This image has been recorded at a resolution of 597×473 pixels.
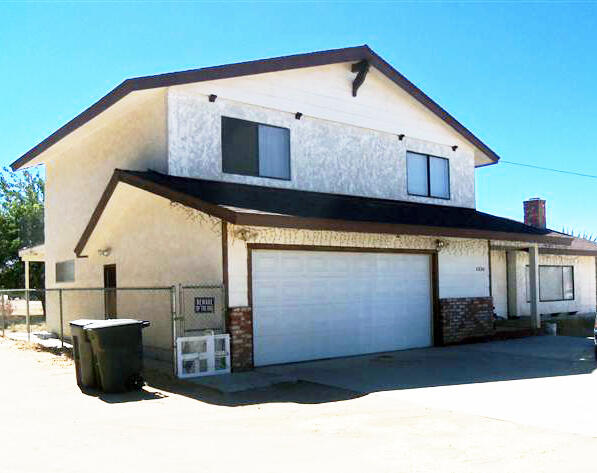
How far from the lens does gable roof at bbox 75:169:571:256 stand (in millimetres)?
10852

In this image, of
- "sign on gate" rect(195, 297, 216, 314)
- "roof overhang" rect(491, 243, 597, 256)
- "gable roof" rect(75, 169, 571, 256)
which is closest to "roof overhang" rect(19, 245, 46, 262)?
"gable roof" rect(75, 169, 571, 256)

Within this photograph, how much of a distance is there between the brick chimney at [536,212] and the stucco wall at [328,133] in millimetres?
7042

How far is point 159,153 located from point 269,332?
4.38 m

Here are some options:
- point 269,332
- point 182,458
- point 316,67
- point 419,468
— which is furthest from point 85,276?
point 419,468

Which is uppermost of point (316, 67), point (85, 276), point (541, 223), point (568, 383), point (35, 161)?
point (316, 67)

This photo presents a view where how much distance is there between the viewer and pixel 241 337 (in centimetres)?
1142

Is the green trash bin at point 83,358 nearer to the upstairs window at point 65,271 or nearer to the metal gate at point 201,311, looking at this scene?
the metal gate at point 201,311

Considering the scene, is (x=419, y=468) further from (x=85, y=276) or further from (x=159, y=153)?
(x=85, y=276)

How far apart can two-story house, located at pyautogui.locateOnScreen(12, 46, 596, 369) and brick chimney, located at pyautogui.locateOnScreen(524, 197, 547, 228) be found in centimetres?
650

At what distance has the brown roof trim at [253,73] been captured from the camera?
40.7ft

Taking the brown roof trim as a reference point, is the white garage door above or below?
below

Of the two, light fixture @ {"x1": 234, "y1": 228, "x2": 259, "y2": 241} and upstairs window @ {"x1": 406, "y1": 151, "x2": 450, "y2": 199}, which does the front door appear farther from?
upstairs window @ {"x1": 406, "y1": 151, "x2": 450, "y2": 199}

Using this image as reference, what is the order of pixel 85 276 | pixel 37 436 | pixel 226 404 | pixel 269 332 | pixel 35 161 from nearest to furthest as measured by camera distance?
1. pixel 37 436
2. pixel 226 404
3. pixel 269 332
4. pixel 85 276
5. pixel 35 161

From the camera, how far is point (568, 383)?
1034cm
